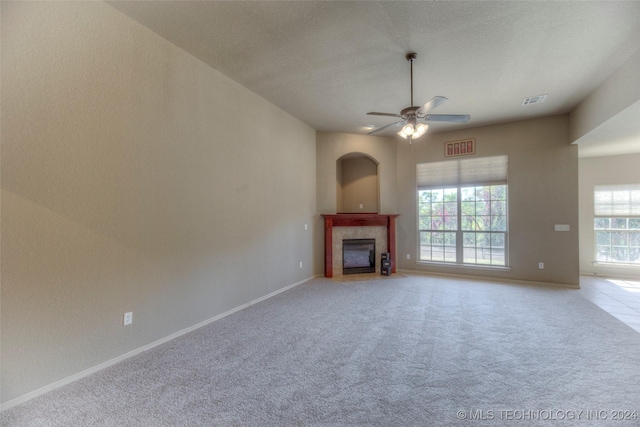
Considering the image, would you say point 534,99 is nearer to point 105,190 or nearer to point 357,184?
point 357,184

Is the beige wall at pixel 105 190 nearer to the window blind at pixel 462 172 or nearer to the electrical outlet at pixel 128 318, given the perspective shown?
the electrical outlet at pixel 128 318

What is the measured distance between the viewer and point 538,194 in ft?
16.7

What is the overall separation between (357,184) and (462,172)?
2.36 metres

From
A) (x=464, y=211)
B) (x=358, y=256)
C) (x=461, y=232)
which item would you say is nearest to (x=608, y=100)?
(x=464, y=211)

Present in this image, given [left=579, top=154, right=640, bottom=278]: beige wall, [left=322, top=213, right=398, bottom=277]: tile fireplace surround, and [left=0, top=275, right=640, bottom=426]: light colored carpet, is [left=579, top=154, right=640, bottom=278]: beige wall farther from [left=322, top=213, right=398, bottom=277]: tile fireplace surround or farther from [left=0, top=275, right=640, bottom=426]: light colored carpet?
[left=322, top=213, right=398, bottom=277]: tile fireplace surround

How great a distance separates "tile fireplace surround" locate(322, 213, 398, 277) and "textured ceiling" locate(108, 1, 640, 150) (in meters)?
2.57

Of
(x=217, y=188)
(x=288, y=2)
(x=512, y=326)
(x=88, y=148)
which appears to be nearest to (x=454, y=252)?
(x=512, y=326)

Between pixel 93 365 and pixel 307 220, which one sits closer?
pixel 93 365

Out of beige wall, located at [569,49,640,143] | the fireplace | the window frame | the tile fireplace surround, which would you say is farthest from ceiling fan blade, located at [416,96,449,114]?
the fireplace

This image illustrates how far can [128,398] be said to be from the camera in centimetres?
189

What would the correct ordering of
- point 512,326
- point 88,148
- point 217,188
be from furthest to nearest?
1. point 217,188
2. point 512,326
3. point 88,148

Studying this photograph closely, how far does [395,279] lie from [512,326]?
8.23 feet

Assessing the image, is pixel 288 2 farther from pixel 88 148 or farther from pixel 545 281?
pixel 545 281

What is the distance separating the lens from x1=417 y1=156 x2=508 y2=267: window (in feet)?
17.9
